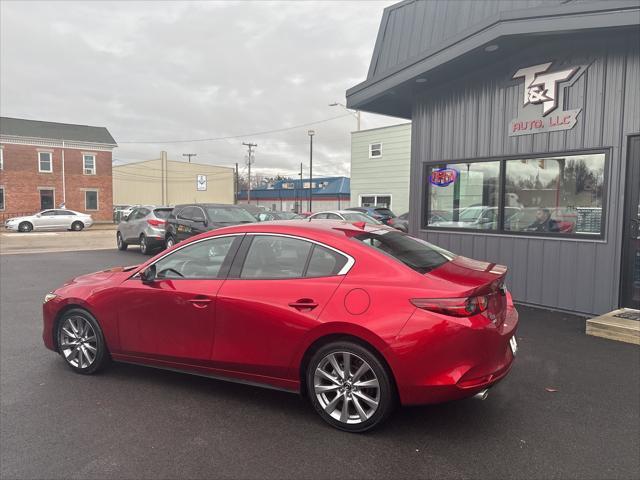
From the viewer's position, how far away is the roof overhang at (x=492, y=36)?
19.3ft

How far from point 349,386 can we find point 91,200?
4466 cm

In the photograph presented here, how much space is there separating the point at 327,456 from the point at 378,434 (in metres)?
0.45

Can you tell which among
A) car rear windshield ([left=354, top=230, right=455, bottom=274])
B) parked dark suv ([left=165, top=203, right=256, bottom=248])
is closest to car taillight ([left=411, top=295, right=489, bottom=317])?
car rear windshield ([left=354, top=230, right=455, bottom=274])

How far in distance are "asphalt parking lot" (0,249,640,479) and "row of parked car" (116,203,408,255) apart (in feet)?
24.0

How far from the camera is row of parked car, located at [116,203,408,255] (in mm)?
12586

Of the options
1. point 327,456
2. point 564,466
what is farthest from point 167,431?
point 564,466

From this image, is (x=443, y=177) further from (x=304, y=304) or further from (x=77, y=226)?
(x=77, y=226)

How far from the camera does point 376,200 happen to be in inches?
1077

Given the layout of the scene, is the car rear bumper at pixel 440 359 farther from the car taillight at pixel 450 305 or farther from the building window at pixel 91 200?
the building window at pixel 91 200

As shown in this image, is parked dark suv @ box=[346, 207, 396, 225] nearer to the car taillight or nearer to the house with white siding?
the house with white siding

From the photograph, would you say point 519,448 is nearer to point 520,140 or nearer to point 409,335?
point 409,335

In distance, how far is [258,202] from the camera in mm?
58250

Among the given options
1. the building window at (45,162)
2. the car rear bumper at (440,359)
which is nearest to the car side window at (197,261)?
the car rear bumper at (440,359)

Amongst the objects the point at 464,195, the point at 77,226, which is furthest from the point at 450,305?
the point at 77,226
